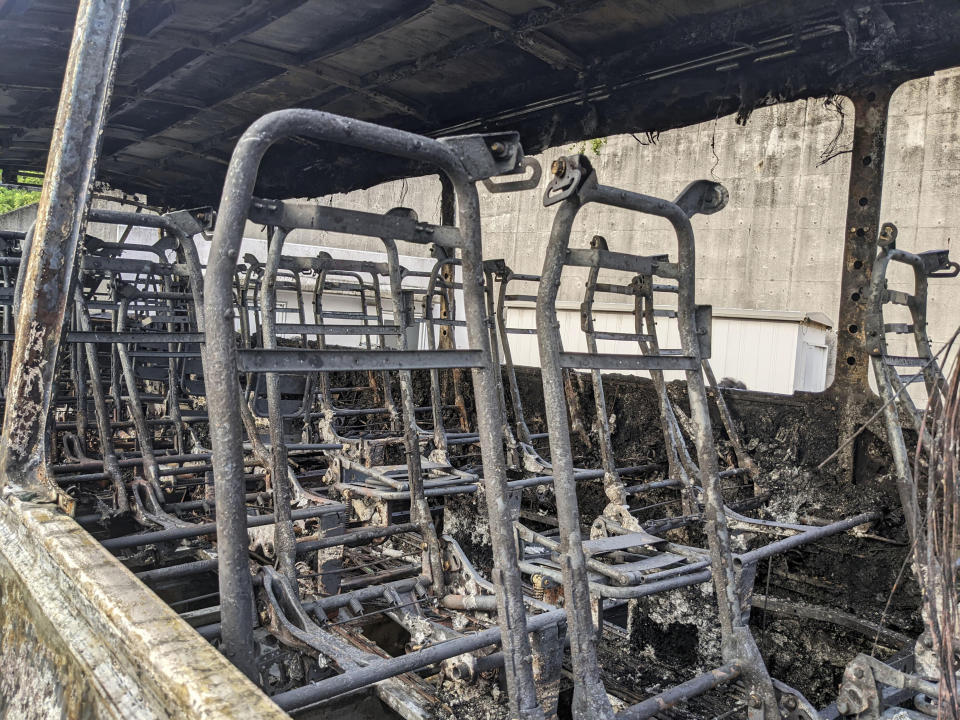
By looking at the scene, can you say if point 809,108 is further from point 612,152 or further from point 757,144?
point 612,152

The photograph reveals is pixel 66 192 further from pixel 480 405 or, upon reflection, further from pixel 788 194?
pixel 788 194

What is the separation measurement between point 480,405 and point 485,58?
3.32 m

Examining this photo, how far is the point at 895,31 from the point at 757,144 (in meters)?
5.53

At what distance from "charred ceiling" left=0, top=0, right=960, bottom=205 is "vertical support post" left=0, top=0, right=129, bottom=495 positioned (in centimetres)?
158

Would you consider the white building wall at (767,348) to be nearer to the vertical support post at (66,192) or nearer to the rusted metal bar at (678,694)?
the rusted metal bar at (678,694)

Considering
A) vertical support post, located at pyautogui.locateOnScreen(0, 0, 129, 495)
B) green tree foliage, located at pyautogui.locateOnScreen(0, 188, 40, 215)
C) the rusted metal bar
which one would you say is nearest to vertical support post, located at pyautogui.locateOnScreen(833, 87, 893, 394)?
the rusted metal bar

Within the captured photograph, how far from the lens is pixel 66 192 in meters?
2.23

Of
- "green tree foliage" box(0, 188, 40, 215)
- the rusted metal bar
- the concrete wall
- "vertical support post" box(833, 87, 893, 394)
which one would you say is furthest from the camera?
"green tree foliage" box(0, 188, 40, 215)

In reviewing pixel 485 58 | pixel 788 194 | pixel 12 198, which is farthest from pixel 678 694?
pixel 12 198

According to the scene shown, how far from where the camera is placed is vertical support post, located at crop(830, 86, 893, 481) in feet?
11.9

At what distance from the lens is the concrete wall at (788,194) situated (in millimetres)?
7266

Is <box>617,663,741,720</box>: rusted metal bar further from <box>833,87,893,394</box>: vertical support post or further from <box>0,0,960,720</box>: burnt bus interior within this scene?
<box>833,87,893,394</box>: vertical support post

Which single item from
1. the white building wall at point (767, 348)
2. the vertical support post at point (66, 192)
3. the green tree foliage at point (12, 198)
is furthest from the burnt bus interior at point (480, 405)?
the green tree foliage at point (12, 198)

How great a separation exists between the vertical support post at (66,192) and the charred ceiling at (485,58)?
1.58m
